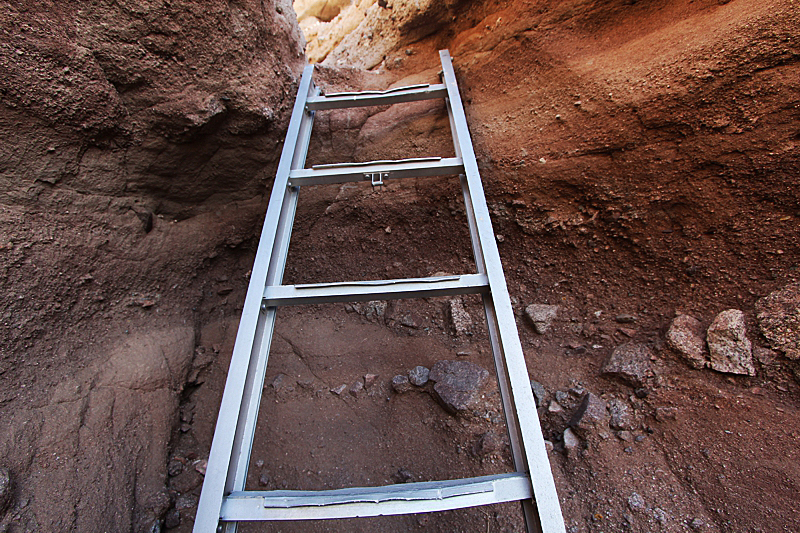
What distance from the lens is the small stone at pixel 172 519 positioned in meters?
1.27

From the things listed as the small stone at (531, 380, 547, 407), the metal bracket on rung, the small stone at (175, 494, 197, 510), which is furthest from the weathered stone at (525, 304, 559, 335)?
the small stone at (175, 494, 197, 510)

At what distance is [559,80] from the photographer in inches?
71.0

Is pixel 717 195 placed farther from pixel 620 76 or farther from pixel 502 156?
pixel 502 156

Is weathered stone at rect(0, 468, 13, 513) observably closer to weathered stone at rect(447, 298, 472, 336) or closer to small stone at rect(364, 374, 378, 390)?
small stone at rect(364, 374, 378, 390)

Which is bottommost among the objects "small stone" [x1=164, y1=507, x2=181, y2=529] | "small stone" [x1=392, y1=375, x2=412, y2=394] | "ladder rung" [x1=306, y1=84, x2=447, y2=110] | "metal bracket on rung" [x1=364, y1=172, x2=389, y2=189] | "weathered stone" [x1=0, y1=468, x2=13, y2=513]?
"small stone" [x1=164, y1=507, x2=181, y2=529]

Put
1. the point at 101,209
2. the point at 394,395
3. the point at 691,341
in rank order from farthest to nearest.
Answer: the point at 394,395, the point at 101,209, the point at 691,341

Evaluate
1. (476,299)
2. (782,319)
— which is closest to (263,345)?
(476,299)

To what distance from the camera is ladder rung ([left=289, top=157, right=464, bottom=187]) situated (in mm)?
1511

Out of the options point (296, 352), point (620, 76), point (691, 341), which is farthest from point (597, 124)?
point (296, 352)

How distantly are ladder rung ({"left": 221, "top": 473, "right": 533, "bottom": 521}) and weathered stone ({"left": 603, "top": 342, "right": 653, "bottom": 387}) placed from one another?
0.71 meters

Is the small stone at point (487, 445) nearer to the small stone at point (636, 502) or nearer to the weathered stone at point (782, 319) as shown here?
the small stone at point (636, 502)

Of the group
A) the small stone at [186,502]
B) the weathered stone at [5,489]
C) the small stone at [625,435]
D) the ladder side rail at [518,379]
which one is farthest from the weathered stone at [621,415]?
the weathered stone at [5,489]

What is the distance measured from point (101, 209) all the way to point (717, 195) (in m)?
2.33

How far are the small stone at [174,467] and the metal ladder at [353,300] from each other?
0.60 meters
